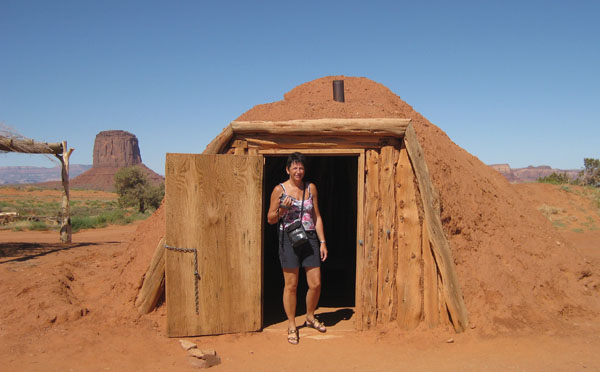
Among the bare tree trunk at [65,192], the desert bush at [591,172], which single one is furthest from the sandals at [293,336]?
the desert bush at [591,172]

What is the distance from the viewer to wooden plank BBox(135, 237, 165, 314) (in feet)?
15.9

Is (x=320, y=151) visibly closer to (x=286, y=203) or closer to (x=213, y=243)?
(x=286, y=203)

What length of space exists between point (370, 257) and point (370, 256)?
0.01m

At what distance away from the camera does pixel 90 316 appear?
194 inches

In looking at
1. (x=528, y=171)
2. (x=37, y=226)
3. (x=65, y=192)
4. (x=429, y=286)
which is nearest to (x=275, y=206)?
(x=429, y=286)

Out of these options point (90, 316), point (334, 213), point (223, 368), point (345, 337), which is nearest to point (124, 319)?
point (90, 316)

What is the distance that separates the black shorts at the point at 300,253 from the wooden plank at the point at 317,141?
3.36 feet

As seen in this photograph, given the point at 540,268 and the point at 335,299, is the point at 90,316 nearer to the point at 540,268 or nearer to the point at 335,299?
the point at 335,299

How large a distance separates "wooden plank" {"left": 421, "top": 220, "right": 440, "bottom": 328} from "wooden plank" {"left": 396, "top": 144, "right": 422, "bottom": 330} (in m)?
0.05

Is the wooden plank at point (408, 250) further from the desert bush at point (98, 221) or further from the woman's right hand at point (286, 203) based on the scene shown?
the desert bush at point (98, 221)

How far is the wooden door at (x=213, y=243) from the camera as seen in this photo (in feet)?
14.7

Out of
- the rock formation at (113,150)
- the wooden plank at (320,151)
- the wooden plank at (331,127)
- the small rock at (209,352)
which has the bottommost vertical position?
the small rock at (209,352)

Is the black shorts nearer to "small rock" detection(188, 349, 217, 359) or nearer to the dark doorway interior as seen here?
"small rock" detection(188, 349, 217, 359)

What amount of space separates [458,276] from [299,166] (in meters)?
2.03
